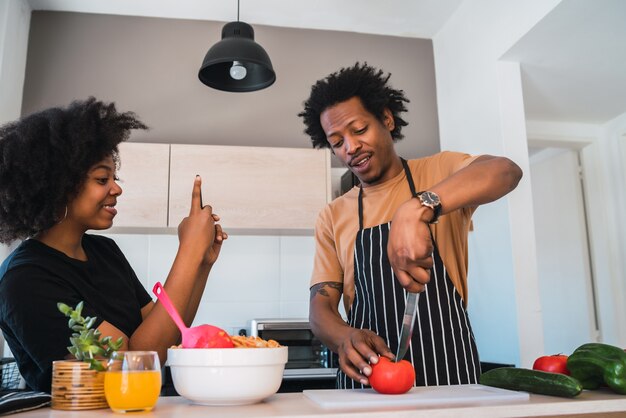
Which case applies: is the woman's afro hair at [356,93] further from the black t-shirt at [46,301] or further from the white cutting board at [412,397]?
the white cutting board at [412,397]

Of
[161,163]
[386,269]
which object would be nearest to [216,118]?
[161,163]

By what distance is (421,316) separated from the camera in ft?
5.24

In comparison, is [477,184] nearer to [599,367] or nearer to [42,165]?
[599,367]

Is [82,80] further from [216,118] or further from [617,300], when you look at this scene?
[617,300]

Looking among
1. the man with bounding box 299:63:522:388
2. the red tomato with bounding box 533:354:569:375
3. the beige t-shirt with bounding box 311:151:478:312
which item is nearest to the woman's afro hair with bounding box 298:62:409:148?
the man with bounding box 299:63:522:388

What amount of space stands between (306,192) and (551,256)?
199 centimetres

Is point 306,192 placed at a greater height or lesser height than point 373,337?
greater

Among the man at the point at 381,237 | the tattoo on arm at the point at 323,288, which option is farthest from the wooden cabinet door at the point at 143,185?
the tattoo on arm at the point at 323,288

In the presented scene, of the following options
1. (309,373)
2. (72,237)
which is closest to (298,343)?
(309,373)

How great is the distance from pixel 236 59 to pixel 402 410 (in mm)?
1794

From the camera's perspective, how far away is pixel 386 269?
167cm

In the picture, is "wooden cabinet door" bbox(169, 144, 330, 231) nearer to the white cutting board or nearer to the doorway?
the doorway

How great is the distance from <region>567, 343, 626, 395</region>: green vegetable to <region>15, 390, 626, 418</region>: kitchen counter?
1.7 inches

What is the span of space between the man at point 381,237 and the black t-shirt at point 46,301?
57cm
